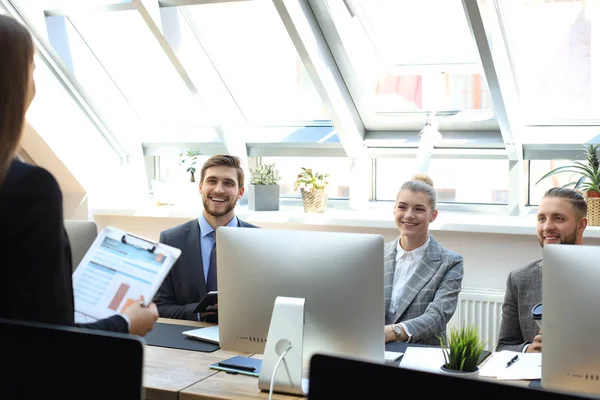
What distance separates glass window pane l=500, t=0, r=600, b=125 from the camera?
3.90 m

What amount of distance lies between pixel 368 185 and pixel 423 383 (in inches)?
151

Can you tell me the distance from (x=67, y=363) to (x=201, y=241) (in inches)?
88.9

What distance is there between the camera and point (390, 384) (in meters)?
1.01

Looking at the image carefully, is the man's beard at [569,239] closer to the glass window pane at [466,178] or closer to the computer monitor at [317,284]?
the computer monitor at [317,284]

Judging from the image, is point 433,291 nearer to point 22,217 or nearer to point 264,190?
point 264,190

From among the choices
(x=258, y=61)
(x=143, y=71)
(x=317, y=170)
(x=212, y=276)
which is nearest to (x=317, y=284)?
(x=212, y=276)

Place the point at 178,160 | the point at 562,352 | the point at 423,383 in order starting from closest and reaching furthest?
the point at 423,383 → the point at 562,352 → the point at 178,160

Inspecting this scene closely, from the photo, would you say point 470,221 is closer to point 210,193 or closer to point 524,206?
point 524,206

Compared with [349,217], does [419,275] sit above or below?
below

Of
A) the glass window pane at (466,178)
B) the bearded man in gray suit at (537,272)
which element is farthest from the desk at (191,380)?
the glass window pane at (466,178)

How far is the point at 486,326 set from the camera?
4070 mm

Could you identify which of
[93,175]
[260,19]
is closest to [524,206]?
[260,19]

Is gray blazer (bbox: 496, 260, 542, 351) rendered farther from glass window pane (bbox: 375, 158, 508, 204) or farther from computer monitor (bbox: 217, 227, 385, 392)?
glass window pane (bbox: 375, 158, 508, 204)

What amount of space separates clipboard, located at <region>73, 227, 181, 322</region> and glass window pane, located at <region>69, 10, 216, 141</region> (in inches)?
112
